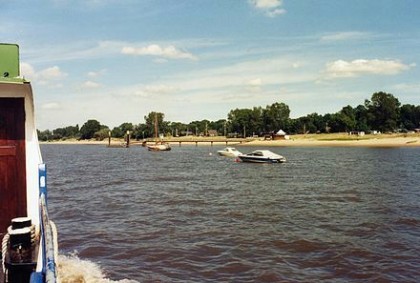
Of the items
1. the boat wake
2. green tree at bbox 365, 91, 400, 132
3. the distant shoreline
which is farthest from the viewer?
green tree at bbox 365, 91, 400, 132

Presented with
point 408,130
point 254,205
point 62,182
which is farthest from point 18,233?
point 408,130

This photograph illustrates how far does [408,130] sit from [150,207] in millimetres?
154804

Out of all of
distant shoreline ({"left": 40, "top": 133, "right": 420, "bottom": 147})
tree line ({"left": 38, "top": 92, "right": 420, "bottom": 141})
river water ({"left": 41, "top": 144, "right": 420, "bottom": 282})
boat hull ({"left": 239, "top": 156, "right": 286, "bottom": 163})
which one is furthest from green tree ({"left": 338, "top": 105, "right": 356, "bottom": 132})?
river water ({"left": 41, "top": 144, "right": 420, "bottom": 282})

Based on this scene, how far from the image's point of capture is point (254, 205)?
22.8m

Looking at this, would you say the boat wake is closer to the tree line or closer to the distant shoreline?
the distant shoreline

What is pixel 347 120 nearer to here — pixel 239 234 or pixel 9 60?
pixel 239 234

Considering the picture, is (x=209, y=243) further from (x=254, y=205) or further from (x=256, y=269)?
(x=254, y=205)

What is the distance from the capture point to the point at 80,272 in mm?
11414

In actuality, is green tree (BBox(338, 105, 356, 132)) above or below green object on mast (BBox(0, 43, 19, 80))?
above

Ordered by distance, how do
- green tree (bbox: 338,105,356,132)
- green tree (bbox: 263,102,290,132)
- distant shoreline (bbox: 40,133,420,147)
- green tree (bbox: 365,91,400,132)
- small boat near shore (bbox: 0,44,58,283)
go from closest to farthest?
small boat near shore (bbox: 0,44,58,283) < distant shoreline (bbox: 40,133,420,147) < green tree (bbox: 365,91,400,132) < green tree (bbox: 338,105,356,132) < green tree (bbox: 263,102,290,132)

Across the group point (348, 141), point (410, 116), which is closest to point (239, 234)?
point (348, 141)

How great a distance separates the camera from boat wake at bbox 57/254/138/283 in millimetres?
10900

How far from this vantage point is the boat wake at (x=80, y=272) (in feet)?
35.8

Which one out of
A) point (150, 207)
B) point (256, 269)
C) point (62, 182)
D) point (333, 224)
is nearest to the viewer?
point (256, 269)
